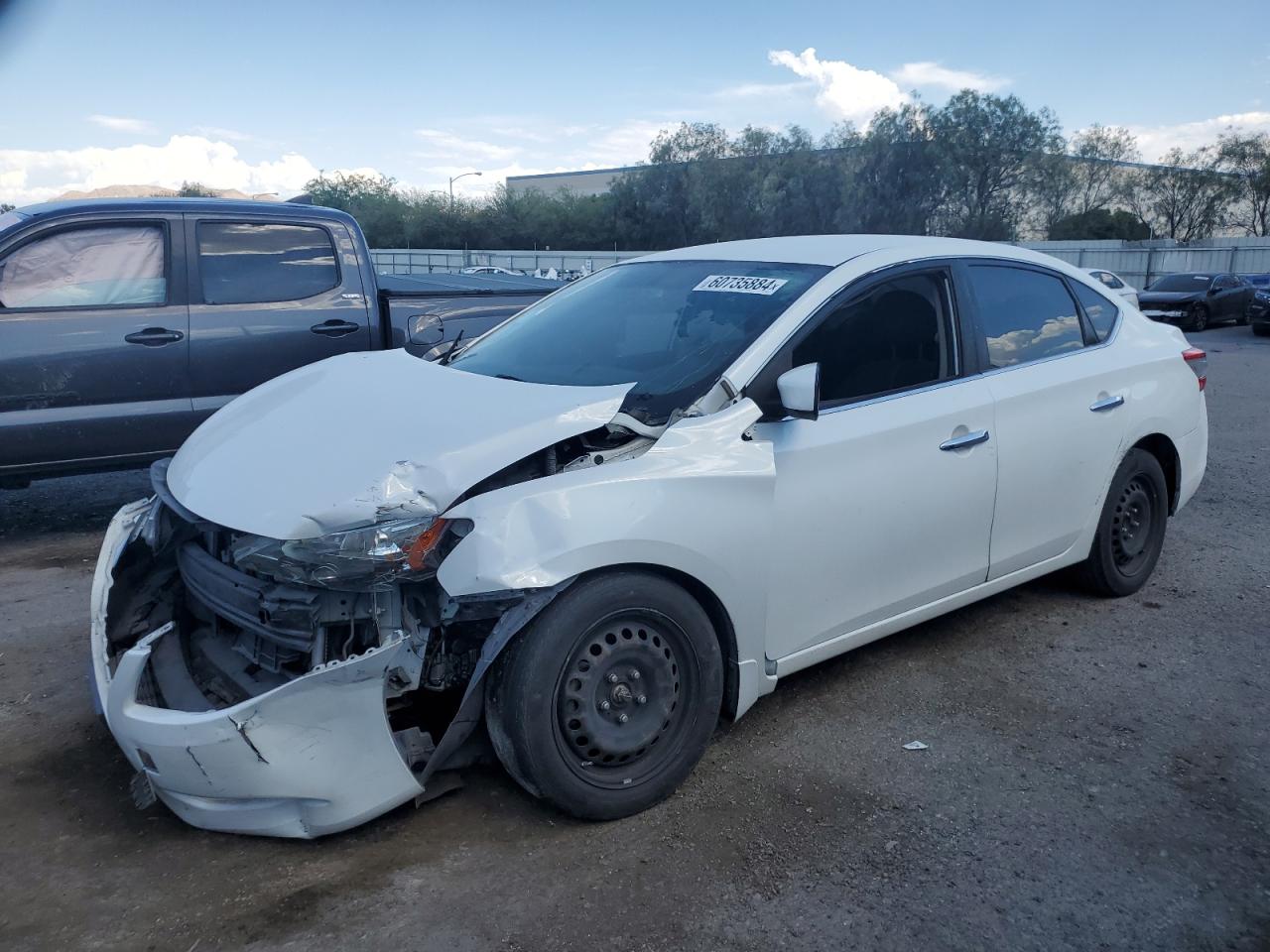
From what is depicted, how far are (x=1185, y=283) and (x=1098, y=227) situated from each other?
34.3 meters

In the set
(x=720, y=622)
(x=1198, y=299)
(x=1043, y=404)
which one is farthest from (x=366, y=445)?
(x=1198, y=299)

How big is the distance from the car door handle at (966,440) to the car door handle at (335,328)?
414cm

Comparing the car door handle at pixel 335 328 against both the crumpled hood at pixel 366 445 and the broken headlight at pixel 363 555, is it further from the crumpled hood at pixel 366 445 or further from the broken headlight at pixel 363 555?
the broken headlight at pixel 363 555

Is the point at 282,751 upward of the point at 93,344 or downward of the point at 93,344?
downward

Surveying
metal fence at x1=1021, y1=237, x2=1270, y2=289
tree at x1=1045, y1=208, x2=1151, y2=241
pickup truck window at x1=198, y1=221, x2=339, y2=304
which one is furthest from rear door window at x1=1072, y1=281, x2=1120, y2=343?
tree at x1=1045, y1=208, x2=1151, y2=241

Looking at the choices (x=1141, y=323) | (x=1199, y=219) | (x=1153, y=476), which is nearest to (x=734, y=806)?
(x=1153, y=476)

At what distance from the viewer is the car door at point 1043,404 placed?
4.14 metres

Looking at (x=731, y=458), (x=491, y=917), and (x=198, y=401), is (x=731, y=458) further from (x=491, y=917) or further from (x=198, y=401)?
(x=198, y=401)

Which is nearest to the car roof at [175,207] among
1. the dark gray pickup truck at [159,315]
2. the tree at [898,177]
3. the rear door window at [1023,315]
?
the dark gray pickup truck at [159,315]

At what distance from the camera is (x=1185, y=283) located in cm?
2588

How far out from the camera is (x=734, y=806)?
3221 mm

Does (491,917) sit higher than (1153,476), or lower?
lower

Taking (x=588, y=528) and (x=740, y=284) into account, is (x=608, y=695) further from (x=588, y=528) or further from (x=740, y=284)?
(x=740, y=284)

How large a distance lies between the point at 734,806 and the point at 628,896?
0.58 m
